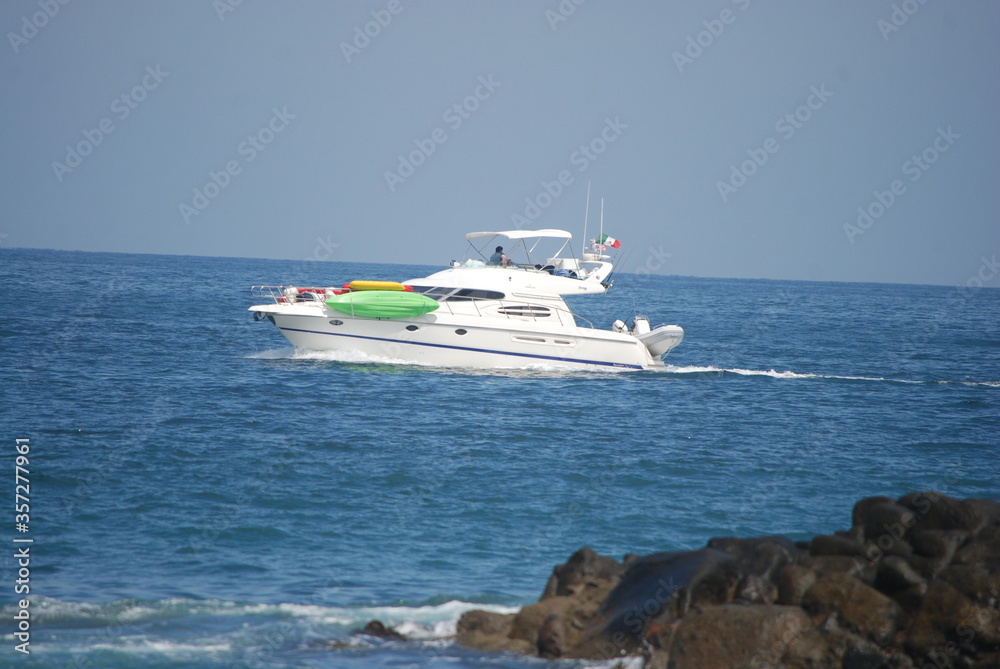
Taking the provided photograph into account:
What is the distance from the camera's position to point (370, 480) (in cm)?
1305

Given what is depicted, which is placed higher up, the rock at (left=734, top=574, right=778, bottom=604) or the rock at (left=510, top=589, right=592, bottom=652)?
the rock at (left=734, top=574, right=778, bottom=604)

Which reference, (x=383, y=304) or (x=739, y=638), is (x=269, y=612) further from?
(x=383, y=304)

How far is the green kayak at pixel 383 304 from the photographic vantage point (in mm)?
21984

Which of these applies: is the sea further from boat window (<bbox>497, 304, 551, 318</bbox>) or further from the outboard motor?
boat window (<bbox>497, 304, 551, 318</bbox>)

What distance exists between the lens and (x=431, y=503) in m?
12.1

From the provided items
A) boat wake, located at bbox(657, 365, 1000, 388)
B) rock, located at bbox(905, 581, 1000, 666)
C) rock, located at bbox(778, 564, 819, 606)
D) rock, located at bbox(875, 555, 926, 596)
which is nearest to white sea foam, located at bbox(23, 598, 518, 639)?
rock, located at bbox(778, 564, 819, 606)

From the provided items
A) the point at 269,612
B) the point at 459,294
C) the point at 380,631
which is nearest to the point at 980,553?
the point at 380,631

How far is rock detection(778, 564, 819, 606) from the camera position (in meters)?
7.41

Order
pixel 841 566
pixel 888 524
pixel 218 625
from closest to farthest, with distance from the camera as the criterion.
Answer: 1. pixel 841 566
2. pixel 218 625
3. pixel 888 524

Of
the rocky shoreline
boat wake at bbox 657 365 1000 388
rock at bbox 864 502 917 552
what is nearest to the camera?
the rocky shoreline

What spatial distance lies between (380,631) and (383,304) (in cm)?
1456

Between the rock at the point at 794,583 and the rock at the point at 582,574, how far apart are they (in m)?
1.52

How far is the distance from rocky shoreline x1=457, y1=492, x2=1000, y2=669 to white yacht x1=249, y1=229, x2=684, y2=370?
14.4m

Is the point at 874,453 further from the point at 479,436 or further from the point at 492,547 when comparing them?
the point at 492,547
